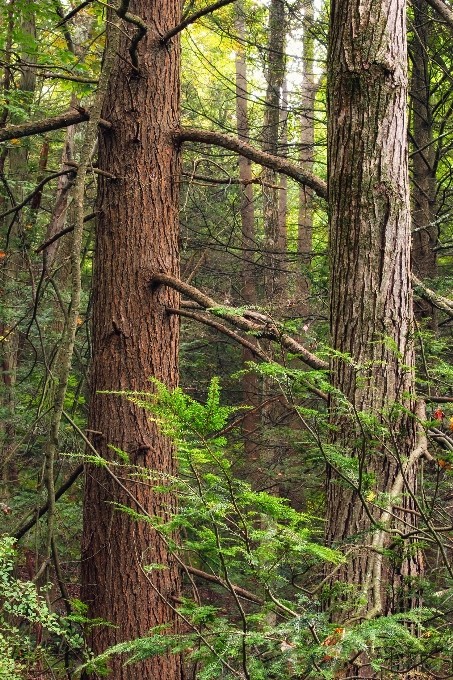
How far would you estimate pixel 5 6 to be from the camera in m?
5.43

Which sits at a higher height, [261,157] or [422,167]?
[422,167]

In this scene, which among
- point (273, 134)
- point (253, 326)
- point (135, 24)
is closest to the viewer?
point (253, 326)

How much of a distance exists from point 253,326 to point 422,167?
5.64 m

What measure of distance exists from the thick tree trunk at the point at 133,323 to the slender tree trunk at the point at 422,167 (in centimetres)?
417

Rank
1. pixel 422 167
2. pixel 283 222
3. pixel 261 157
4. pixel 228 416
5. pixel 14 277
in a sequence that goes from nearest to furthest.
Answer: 1. pixel 228 416
2. pixel 261 157
3. pixel 422 167
4. pixel 14 277
5. pixel 283 222

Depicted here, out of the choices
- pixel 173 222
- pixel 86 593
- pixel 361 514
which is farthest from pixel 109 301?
pixel 361 514

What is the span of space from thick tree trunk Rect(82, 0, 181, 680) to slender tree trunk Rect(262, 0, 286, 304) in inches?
216

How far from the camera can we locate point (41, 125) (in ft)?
14.0

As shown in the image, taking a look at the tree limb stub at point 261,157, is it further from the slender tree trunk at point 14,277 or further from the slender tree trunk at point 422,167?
the slender tree trunk at point 14,277

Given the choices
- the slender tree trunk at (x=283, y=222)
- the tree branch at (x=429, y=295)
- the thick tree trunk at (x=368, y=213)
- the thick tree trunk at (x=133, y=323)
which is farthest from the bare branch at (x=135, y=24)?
the slender tree trunk at (x=283, y=222)

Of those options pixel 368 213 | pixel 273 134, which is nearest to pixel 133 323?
pixel 368 213

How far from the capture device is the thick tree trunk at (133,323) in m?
4.16

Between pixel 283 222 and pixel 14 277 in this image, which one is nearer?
pixel 14 277

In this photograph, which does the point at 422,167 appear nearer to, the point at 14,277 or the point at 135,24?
the point at 135,24
